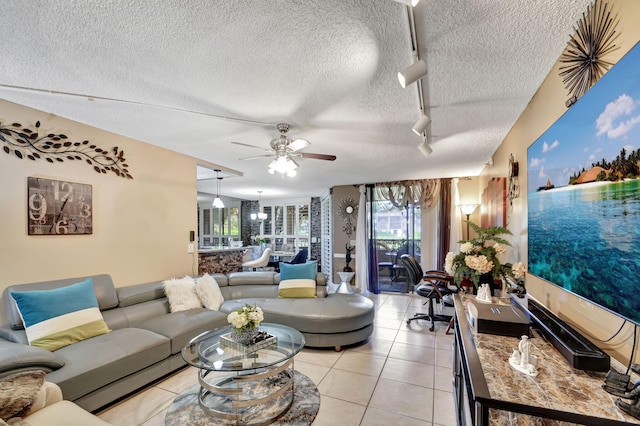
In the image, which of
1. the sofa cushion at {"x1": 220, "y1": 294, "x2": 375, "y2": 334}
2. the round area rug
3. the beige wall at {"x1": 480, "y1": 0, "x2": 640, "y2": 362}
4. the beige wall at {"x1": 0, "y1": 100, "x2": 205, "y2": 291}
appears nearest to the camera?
the beige wall at {"x1": 480, "y1": 0, "x2": 640, "y2": 362}

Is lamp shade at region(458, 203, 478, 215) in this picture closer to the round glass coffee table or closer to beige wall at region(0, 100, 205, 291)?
the round glass coffee table

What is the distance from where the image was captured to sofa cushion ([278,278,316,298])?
3.81 meters

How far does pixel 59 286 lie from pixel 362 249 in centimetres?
505

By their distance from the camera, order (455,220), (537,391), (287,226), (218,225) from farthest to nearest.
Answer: (218,225) → (287,226) → (455,220) → (537,391)

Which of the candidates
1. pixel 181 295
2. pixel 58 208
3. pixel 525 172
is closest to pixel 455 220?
pixel 525 172

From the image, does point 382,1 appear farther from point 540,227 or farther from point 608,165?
point 540,227

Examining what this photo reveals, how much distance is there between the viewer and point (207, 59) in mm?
1660

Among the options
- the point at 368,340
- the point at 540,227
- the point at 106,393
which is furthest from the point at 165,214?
the point at 540,227

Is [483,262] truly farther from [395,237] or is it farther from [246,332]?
→ [395,237]

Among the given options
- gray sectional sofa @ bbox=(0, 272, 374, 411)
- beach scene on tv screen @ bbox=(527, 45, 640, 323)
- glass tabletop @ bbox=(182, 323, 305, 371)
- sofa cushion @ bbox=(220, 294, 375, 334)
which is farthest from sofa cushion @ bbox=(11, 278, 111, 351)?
beach scene on tv screen @ bbox=(527, 45, 640, 323)

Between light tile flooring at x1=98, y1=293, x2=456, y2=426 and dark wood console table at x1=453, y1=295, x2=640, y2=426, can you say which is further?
light tile flooring at x1=98, y1=293, x2=456, y2=426

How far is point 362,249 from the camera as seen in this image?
6.15 meters

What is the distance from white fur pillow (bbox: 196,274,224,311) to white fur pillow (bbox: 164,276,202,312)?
6cm

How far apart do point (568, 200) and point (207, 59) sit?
2217 mm
